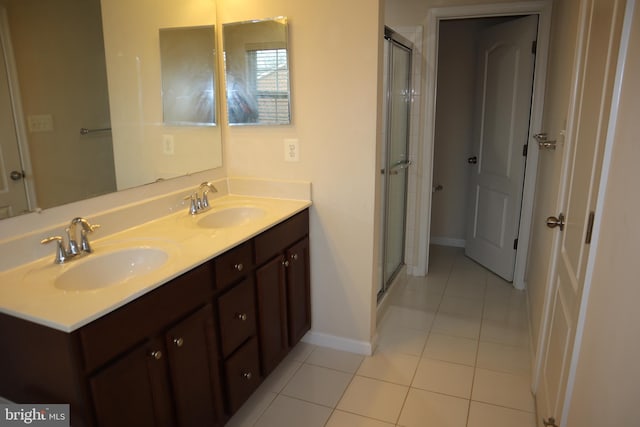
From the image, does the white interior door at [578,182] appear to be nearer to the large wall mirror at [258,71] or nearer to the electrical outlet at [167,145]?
the large wall mirror at [258,71]

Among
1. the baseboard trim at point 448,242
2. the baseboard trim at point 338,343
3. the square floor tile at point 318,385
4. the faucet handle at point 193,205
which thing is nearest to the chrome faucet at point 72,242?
the faucet handle at point 193,205

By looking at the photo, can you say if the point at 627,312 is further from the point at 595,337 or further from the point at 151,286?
the point at 151,286

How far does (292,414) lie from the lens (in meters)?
2.04

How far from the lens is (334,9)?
217 centimetres

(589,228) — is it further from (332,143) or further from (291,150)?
(291,150)

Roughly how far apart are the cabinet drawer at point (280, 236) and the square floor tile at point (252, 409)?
69 cm

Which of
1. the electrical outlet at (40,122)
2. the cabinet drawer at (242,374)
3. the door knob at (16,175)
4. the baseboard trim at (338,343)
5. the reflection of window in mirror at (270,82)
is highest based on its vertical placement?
the reflection of window in mirror at (270,82)

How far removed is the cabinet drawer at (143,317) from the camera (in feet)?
3.94

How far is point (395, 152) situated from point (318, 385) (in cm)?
170

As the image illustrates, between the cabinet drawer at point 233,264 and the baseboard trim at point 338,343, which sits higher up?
the cabinet drawer at point 233,264

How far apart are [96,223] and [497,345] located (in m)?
2.29

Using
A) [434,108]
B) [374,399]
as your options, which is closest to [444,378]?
[374,399]

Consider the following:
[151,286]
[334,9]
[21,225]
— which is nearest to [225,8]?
[334,9]

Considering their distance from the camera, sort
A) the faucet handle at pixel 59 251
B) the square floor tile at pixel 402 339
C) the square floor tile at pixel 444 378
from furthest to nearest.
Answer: the square floor tile at pixel 402 339 → the square floor tile at pixel 444 378 → the faucet handle at pixel 59 251
